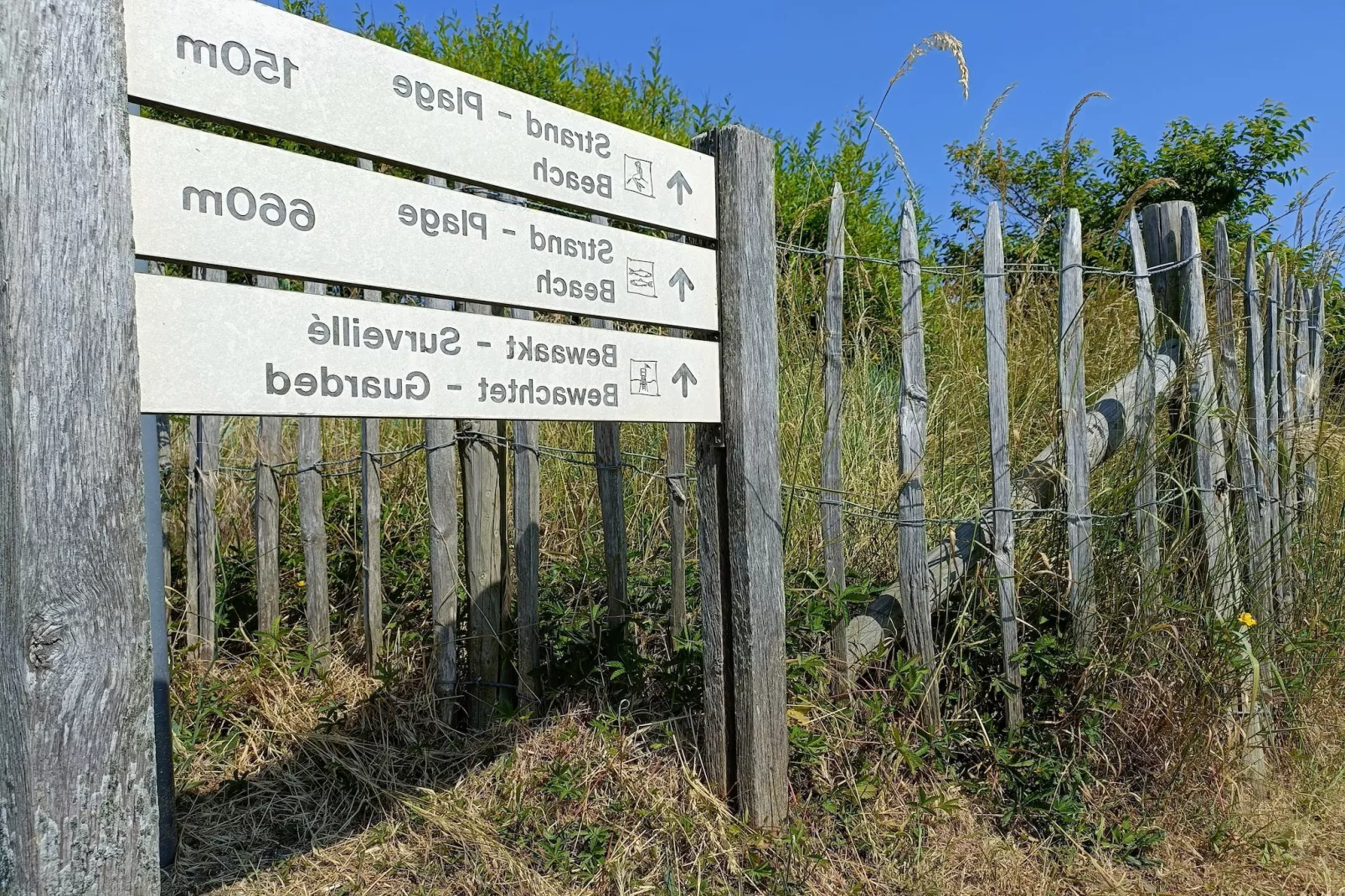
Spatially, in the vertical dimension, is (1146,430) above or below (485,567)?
above

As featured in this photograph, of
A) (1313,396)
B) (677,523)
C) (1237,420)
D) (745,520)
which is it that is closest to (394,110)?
(745,520)

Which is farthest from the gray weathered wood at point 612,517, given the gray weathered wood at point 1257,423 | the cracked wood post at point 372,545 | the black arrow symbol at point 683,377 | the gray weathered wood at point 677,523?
the gray weathered wood at point 1257,423

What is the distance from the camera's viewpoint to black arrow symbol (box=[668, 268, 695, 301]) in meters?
2.74

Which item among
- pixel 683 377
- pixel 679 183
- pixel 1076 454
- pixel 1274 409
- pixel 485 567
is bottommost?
pixel 485 567

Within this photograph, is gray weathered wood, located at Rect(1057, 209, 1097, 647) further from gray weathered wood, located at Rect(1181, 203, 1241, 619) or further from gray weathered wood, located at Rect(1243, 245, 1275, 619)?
gray weathered wood, located at Rect(1243, 245, 1275, 619)

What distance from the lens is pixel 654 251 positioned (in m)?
2.69

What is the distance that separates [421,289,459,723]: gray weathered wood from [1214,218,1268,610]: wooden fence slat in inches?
105

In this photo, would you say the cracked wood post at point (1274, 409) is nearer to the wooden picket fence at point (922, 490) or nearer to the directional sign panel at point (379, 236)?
the wooden picket fence at point (922, 490)

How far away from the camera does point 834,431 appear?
310 centimetres

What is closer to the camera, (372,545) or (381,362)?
(381,362)

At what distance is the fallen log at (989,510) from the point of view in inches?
126

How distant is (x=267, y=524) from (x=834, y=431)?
223 centimetres

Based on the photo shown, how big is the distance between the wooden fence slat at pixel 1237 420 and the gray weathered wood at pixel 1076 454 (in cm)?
64

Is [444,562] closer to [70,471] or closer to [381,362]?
[381,362]
